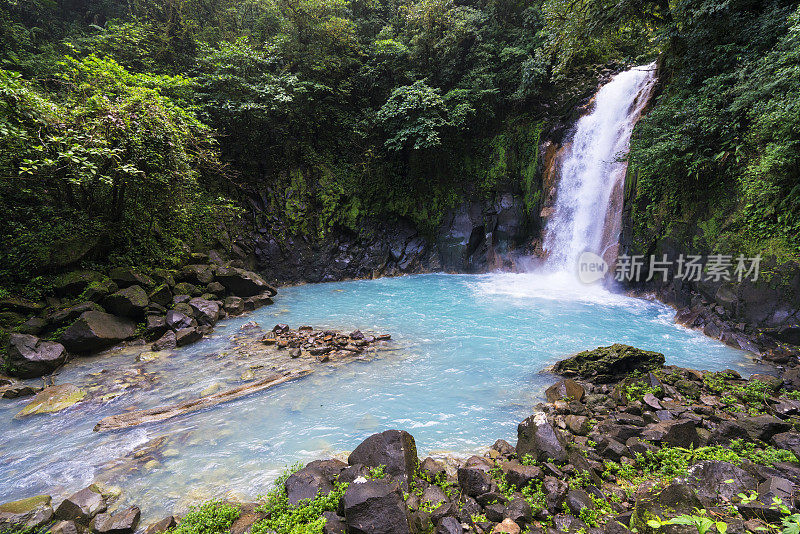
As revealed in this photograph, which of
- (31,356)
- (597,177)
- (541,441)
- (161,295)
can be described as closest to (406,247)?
(597,177)

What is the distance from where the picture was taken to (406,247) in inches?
664

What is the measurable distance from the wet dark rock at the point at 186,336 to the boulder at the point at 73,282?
2.29 m

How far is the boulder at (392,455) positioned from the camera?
304 centimetres

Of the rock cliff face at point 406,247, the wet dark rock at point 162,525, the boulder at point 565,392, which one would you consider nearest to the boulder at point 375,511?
the wet dark rock at point 162,525

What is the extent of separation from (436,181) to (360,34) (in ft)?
30.0

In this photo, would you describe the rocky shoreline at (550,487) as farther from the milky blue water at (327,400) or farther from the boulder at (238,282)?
the boulder at (238,282)

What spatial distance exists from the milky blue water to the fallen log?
0.49 ft

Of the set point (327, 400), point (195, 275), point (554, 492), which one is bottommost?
point (327, 400)

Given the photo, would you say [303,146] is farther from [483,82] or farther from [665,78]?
[665,78]

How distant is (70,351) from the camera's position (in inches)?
250

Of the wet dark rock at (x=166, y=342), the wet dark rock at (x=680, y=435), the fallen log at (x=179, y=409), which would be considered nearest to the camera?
the wet dark rock at (x=680, y=435)

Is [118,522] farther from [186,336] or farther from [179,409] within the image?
[186,336]

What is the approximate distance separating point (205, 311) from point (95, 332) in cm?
219

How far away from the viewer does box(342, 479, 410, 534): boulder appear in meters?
2.32
